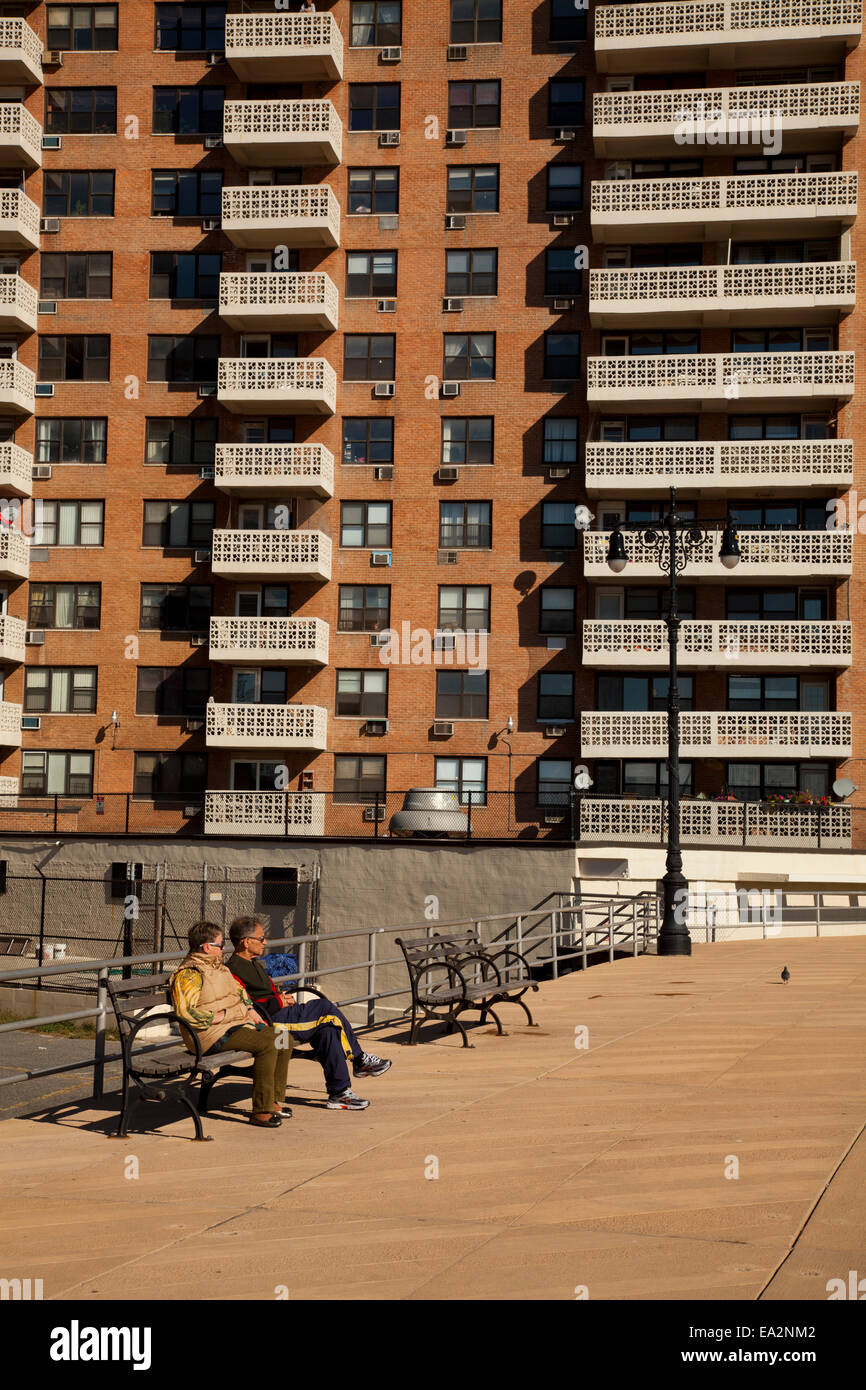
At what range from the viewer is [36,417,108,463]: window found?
40.9 m

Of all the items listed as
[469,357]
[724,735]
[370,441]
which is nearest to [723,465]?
[724,735]

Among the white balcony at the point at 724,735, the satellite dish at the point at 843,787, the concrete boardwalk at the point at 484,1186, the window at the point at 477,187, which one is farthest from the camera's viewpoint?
the window at the point at 477,187

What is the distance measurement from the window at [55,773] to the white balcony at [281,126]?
59.8 feet

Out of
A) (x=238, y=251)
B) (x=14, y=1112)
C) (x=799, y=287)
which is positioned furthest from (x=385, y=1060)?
(x=238, y=251)

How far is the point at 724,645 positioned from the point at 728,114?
1456 cm

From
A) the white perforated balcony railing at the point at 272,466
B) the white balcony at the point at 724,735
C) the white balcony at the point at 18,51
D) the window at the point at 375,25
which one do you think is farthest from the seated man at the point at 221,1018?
the white balcony at the point at 18,51

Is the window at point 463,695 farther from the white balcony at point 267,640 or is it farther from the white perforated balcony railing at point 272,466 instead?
the white perforated balcony railing at point 272,466

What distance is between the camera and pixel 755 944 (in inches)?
1101

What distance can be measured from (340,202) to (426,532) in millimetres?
10244

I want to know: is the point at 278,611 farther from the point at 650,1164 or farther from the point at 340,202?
the point at 650,1164

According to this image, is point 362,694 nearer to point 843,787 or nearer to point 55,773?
point 55,773

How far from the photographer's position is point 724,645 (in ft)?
121

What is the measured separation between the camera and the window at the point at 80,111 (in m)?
41.6

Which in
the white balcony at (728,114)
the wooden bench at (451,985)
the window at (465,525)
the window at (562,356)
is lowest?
the wooden bench at (451,985)
